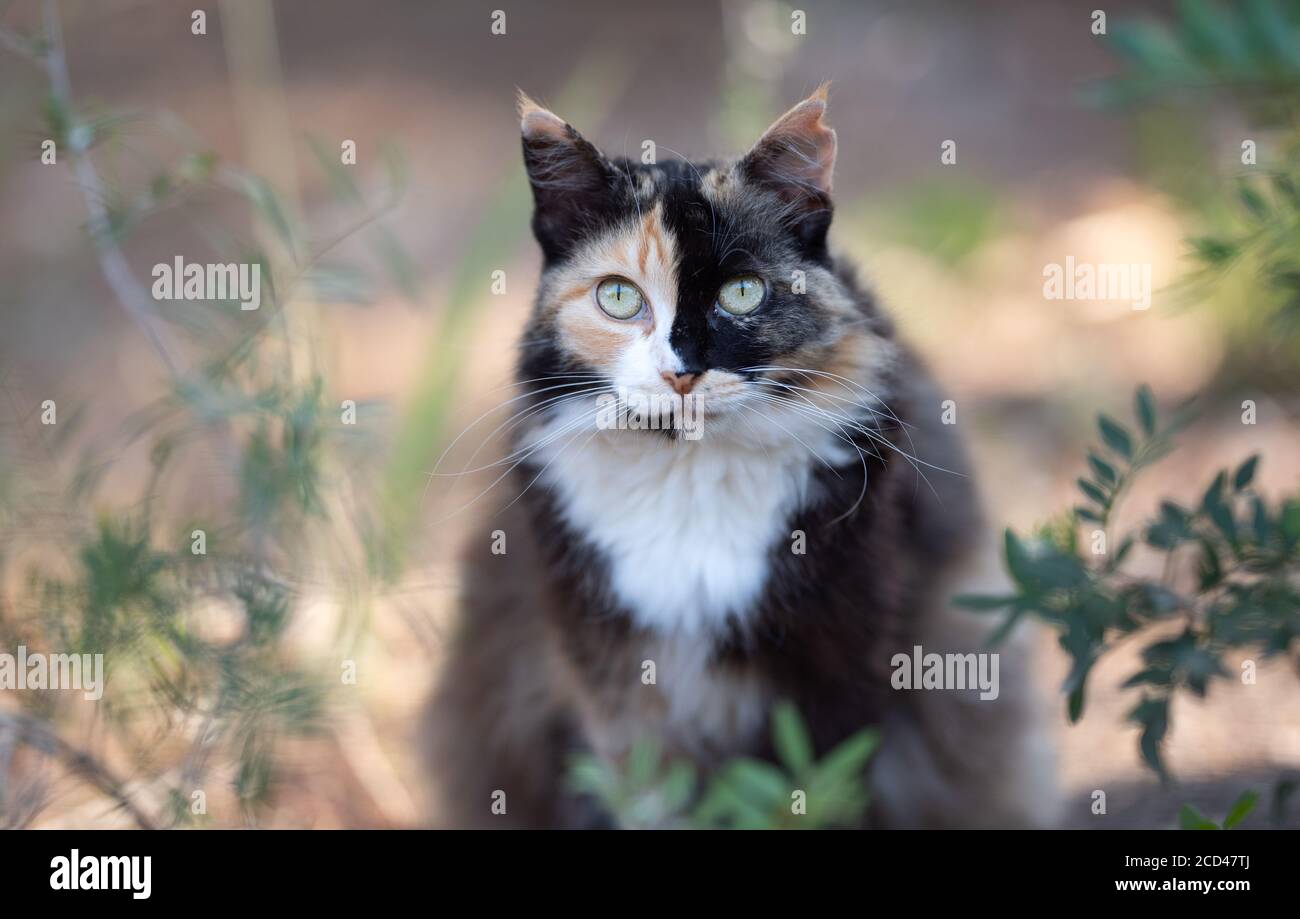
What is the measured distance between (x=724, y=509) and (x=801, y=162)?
0.48 m

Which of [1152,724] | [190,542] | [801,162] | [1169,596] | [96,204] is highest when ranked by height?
[96,204]

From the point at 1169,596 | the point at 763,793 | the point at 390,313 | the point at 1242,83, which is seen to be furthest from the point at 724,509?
the point at 390,313

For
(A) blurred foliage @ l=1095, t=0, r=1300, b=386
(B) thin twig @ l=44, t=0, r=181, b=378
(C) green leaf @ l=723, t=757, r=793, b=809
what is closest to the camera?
(A) blurred foliage @ l=1095, t=0, r=1300, b=386

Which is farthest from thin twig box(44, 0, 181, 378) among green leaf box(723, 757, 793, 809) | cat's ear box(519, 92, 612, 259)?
green leaf box(723, 757, 793, 809)

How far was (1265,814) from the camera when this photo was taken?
5.29 feet

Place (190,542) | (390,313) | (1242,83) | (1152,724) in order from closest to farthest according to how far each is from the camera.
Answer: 1. (1242,83)
2. (1152,724)
3. (190,542)
4. (390,313)

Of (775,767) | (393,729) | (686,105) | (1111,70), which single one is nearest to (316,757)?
(393,729)

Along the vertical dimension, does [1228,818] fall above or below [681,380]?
below

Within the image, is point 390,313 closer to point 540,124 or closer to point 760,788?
point 540,124

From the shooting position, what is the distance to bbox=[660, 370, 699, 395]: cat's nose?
124 centimetres

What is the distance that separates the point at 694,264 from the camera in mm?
1277

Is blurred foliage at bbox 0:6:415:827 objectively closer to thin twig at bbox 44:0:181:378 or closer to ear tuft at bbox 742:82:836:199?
thin twig at bbox 44:0:181:378

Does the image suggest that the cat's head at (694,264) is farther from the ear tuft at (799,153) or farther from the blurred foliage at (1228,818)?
the blurred foliage at (1228,818)

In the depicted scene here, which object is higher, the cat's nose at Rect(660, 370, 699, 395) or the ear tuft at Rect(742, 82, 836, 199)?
the ear tuft at Rect(742, 82, 836, 199)
